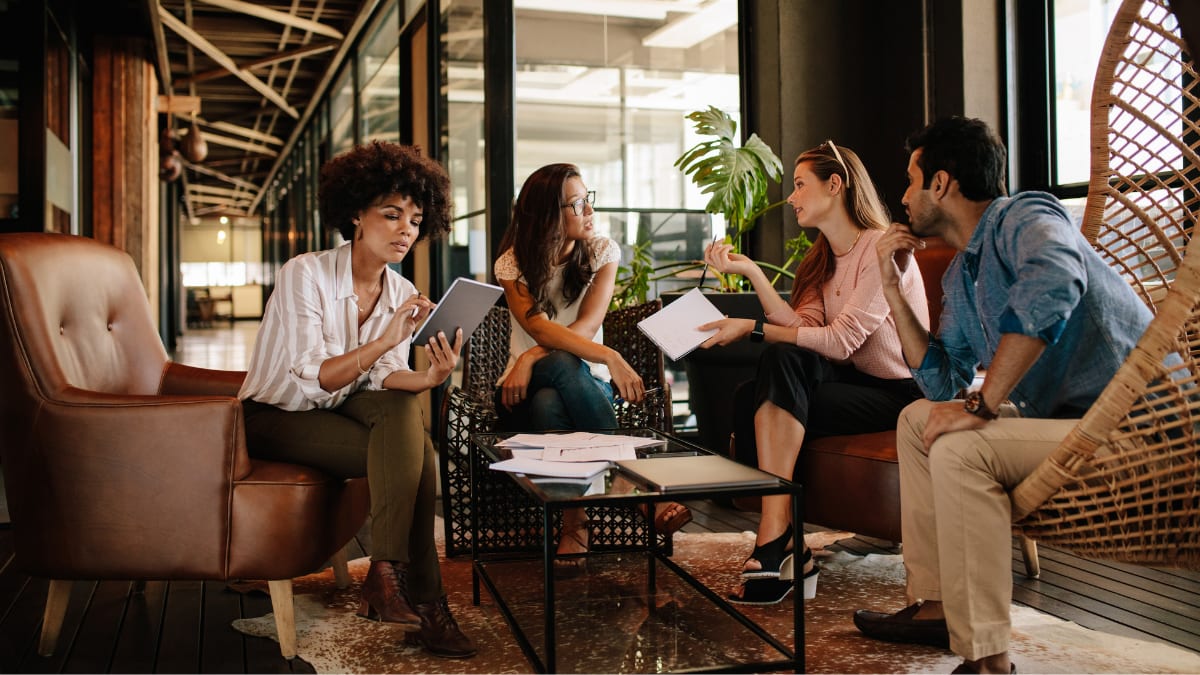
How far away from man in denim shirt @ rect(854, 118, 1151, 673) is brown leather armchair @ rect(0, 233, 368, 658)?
52.0 inches

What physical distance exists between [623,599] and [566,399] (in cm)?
59

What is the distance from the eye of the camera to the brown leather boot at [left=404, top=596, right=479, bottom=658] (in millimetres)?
2100

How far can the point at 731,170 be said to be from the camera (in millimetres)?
3803

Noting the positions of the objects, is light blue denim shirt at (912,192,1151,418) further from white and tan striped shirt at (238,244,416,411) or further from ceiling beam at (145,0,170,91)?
ceiling beam at (145,0,170,91)

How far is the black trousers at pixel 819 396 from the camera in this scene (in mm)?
2498

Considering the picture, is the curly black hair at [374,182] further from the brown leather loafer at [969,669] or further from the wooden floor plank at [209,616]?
the brown leather loafer at [969,669]

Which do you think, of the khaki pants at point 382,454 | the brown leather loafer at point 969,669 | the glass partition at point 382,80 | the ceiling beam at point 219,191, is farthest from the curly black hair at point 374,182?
the ceiling beam at point 219,191

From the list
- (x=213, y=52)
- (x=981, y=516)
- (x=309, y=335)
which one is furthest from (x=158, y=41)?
(x=981, y=516)

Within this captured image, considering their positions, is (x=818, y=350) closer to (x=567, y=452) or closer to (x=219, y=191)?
(x=567, y=452)

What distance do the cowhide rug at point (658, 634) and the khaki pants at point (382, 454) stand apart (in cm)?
19

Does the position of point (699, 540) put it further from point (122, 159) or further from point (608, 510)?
point (122, 159)

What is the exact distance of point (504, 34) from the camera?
166 inches

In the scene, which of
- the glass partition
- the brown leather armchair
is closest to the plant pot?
the brown leather armchair

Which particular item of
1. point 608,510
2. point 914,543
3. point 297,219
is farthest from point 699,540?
point 297,219
